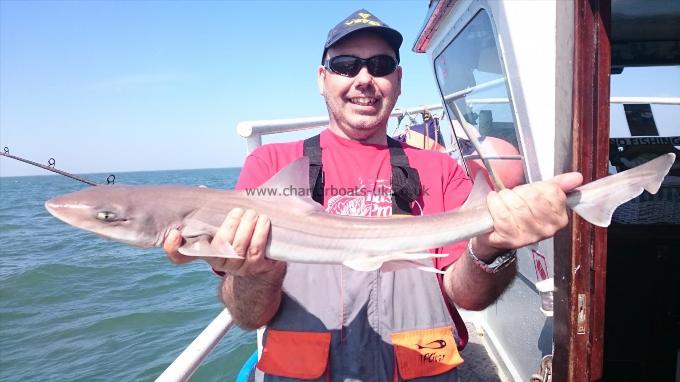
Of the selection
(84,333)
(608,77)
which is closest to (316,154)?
(608,77)

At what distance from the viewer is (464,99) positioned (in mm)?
4301

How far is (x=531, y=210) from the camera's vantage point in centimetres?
228

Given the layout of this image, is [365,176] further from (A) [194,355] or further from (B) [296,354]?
Answer: (A) [194,355]

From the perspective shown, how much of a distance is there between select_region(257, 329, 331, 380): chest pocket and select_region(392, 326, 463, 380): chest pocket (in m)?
A: 0.48

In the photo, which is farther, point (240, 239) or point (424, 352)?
point (424, 352)

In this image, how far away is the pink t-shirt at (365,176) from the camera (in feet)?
9.85

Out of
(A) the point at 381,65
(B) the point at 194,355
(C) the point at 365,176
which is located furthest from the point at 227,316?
(A) the point at 381,65

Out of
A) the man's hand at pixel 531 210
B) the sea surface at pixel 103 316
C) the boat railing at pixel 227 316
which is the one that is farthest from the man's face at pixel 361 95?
the sea surface at pixel 103 316

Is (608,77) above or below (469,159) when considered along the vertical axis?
above

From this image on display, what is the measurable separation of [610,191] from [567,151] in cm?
38

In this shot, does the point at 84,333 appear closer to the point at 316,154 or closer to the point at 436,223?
the point at 316,154

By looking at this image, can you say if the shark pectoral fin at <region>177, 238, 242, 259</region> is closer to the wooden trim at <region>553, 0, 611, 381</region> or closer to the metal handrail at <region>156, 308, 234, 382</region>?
the metal handrail at <region>156, 308, 234, 382</region>

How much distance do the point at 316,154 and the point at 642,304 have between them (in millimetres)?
3514

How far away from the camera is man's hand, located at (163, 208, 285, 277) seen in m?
2.26
